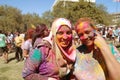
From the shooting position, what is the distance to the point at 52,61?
3.37 m

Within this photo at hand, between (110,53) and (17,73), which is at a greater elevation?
(110,53)

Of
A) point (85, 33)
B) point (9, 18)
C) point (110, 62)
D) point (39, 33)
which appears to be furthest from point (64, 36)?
point (9, 18)

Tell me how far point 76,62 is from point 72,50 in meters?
0.14

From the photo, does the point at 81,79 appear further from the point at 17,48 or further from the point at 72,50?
the point at 17,48

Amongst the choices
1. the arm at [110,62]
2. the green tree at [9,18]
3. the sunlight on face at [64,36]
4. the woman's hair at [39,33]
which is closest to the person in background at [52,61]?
the sunlight on face at [64,36]

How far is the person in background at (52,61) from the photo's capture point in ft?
10.9

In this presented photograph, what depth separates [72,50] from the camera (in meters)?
3.44

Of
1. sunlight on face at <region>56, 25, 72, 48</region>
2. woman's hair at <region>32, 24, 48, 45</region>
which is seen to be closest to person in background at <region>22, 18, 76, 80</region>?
sunlight on face at <region>56, 25, 72, 48</region>

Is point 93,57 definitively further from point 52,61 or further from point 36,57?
point 36,57

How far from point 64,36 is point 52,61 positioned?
31 centimetres

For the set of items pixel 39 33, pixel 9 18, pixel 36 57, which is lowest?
pixel 36 57

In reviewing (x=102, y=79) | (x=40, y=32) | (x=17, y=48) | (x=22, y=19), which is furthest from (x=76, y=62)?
(x=22, y=19)

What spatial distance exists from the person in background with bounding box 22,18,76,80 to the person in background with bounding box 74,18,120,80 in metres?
0.11

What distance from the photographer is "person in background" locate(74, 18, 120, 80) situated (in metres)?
3.11
